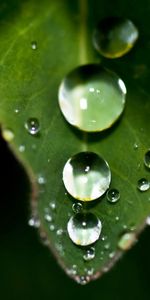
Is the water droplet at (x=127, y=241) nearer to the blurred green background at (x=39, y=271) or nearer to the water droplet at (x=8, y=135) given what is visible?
the water droplet at (x=8, y=135)

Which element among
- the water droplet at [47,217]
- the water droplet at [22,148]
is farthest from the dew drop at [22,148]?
the water droplet at [47,217]

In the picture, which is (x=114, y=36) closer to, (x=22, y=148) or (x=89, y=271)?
(x=22, y=148)

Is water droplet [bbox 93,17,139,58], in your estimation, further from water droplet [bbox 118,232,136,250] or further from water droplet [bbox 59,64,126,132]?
water droplet [bbox 118,232,136,250]

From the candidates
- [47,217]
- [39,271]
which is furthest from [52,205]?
[39,271]

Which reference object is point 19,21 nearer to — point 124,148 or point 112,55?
point 112,55

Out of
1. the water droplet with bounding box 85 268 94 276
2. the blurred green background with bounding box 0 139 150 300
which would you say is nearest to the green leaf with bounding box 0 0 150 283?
the water droplet with bounding box 85 268 94 276

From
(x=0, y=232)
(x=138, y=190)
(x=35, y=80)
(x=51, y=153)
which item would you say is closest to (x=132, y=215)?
(x=138, y=190)
